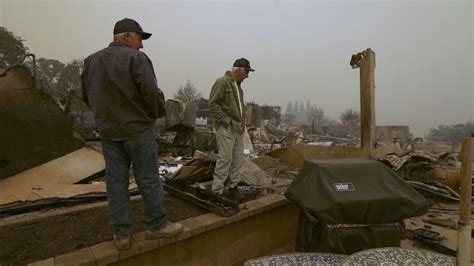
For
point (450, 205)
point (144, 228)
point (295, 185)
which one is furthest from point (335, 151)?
point (144, 228)

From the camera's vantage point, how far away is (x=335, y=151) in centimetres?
599

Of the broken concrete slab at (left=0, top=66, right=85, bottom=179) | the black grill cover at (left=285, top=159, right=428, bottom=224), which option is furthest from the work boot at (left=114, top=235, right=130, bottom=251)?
the broken concrete slab at (left=0, top=66, right=85, bottom=179)

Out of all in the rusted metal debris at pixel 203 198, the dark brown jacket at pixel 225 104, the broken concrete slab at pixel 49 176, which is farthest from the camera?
the dark brown jacket at pixel 225 104

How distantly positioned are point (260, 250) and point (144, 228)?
4.54ft

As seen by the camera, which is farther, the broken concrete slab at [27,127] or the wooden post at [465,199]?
the broken concrete slab at [27,127]

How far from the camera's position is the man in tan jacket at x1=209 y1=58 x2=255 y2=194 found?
135 inches

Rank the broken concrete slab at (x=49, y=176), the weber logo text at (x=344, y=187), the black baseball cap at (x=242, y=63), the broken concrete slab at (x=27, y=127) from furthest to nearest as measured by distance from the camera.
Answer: the broken concrete slab at (x=27, y=127) → the black baseball cap at (x=242, y=63) → the broken concrete slab at (x=49, y=176) → the weber logo text at (x=344, y=187)

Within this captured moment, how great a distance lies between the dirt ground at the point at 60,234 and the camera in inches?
80.9

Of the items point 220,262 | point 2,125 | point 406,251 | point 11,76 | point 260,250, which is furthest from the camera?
point 11,76

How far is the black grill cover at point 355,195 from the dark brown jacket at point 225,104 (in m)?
1.42

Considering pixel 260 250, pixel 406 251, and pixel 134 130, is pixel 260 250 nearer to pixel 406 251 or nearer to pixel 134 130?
pixel 406 251

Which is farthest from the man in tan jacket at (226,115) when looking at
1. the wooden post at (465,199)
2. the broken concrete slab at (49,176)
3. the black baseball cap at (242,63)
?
the wooden post at (465,199)

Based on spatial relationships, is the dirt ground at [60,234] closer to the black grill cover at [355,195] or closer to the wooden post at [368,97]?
the black grill cover at [355,195]

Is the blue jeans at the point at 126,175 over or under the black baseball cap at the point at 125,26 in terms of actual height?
→ under
